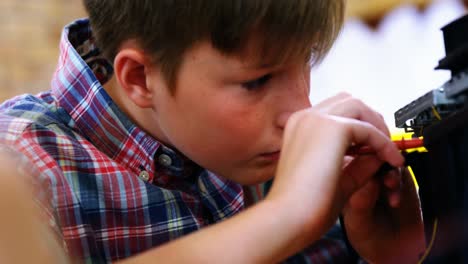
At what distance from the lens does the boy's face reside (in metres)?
0.89

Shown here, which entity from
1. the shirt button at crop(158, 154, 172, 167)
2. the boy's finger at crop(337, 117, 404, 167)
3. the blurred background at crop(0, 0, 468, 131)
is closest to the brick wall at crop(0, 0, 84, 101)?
the blurred background at crop(0, 0, 468, 131)

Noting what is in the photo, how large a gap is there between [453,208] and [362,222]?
267mm

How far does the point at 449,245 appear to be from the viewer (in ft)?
2.10

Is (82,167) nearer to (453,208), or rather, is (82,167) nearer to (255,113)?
(255,113)

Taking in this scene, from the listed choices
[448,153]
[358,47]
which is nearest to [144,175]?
[448,153]

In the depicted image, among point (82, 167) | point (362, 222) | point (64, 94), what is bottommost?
point (362, 222)

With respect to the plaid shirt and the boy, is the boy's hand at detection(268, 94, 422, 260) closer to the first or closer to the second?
the boy

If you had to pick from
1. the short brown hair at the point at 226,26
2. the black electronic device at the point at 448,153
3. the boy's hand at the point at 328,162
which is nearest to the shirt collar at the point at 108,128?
the short brown hair at the point at 226,26

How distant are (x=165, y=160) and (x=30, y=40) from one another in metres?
1.51

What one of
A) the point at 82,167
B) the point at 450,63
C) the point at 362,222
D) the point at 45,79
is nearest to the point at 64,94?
the point at 82,167

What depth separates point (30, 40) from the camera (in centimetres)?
238

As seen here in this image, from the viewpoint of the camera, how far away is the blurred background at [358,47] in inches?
78.4

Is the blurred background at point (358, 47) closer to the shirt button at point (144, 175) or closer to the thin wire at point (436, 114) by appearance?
the shirt button at point (144, 175)

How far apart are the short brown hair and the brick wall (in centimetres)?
141
